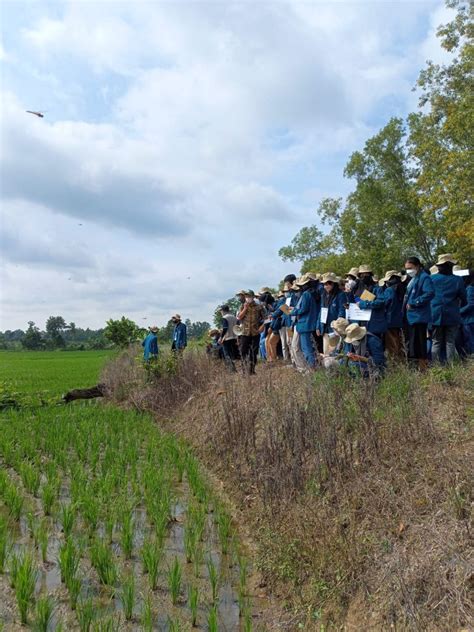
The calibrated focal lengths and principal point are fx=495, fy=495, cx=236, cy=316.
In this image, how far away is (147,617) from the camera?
292 cm

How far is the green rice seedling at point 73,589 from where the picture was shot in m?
3.19

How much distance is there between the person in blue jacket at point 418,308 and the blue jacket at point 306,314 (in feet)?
4.94

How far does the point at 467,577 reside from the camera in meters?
2.71

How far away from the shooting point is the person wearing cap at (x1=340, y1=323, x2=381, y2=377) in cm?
649

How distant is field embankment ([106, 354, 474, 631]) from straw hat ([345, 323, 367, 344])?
76 centimetres

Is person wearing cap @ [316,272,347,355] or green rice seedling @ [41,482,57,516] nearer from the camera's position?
green rice seedling @ [41,482,57,516]

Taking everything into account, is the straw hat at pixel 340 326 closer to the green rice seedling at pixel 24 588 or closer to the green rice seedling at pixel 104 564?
the green rice seedling at pixel 104 564

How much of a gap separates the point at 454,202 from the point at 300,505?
13604 mm

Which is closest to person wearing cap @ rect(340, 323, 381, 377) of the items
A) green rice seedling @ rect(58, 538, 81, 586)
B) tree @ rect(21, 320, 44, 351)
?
green rice seedling @ rect(58, 538, 81, 586)

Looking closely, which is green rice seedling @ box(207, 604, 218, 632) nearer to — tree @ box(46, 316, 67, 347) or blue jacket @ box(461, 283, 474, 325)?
blue jacket @ box(461, 283, 474, 325)

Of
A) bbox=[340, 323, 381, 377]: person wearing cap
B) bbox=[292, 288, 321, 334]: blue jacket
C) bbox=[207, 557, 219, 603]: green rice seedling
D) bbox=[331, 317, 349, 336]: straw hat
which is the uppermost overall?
bbox=[292, 288, 321, 334]: blue jacket

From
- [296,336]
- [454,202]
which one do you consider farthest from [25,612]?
[454,202]

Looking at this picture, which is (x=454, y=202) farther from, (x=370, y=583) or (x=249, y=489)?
(x=370, y=583)

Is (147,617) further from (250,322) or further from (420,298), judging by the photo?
(250,322)
